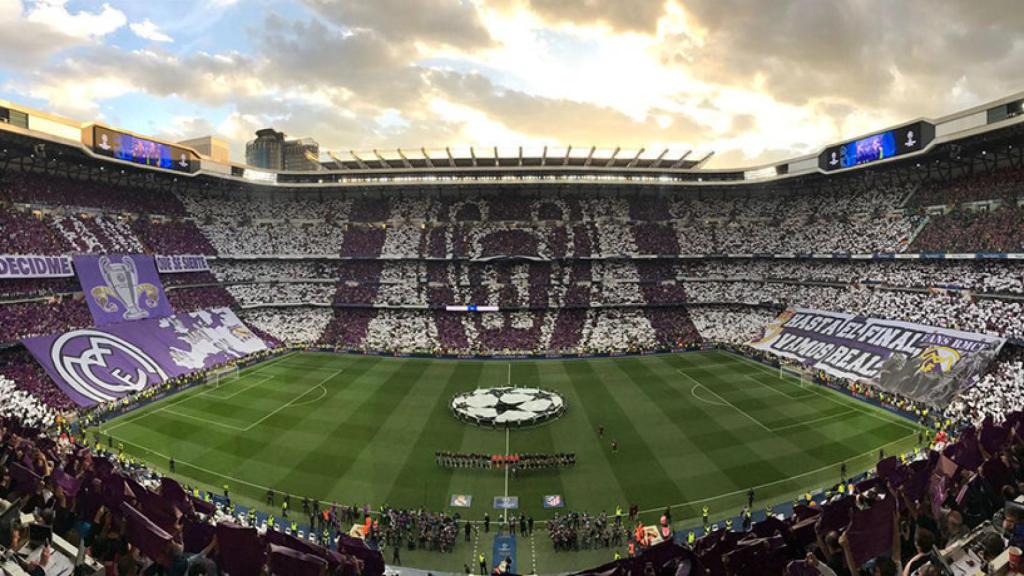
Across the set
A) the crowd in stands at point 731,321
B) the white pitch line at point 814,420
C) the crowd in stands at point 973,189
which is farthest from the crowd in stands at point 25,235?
the crowd in stands at point 973,189

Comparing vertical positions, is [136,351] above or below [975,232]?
below

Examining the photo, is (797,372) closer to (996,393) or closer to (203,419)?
(996,393)

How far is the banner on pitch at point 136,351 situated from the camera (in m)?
39.0

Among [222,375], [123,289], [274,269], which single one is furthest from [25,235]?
[274,269]

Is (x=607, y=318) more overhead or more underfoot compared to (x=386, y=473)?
more overhead

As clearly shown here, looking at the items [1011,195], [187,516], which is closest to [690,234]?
[1011,195]

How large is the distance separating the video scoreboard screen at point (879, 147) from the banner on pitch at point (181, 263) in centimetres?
7394

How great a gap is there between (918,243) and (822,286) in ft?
32.0

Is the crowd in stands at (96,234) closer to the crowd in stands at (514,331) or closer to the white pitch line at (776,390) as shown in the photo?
the crowd in stands at (514,331)

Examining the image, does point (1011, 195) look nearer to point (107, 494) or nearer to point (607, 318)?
point (607, 318)

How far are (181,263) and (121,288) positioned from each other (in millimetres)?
9215

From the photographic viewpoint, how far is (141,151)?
187 ft

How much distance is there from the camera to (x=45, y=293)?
44.5m

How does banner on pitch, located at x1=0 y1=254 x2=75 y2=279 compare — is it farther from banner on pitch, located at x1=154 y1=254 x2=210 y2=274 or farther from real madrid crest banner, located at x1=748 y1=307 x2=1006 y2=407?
real madrid crest banner, located at x1=748 y1=307 x2=1006 y2=407
